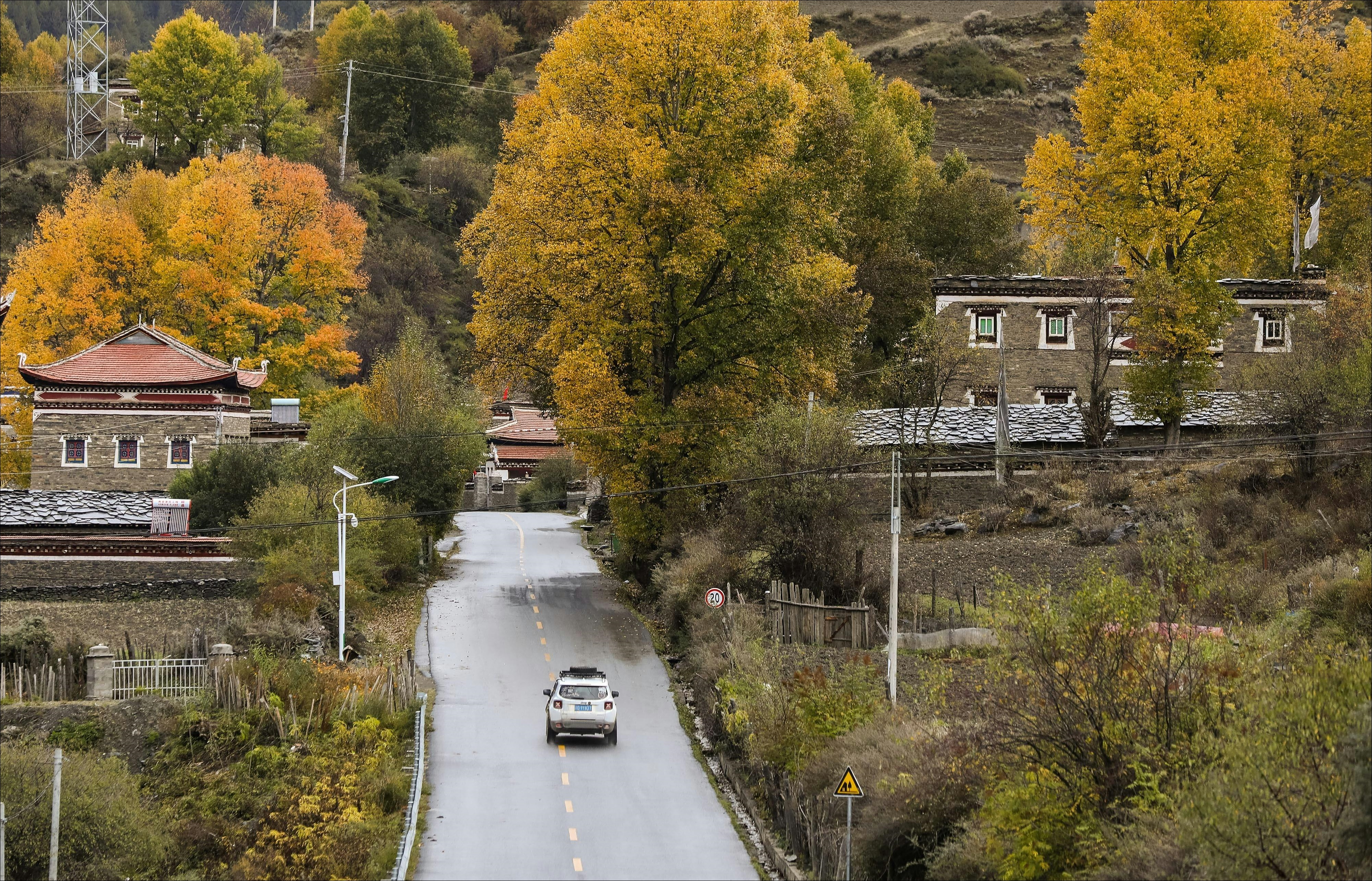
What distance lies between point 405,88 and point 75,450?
213ft

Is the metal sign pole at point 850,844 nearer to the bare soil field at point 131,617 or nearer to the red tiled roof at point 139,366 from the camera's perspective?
the bare soil field at point 131,617

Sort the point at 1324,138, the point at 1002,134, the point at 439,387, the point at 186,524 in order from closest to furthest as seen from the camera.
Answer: the point at 186,524, the point at 439,387, the point at 1324,138, the point at 1002,134

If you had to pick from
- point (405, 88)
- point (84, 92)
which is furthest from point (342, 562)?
point (405, 88)

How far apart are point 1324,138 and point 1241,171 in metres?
12.3

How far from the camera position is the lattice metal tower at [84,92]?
3590 inches

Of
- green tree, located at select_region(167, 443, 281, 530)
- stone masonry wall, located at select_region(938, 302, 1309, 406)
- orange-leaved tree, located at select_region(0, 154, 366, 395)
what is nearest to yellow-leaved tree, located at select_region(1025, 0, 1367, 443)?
stone masonry wall, located at select_region(938, 302, 1309, 406)

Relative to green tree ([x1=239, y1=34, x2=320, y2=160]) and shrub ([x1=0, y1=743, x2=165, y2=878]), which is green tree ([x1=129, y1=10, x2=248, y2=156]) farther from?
shrub ([x1=0, y1=743, x2=165, y2=878])

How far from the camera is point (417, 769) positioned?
29.5m

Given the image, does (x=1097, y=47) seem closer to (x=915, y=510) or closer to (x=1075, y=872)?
(x=915, y=510)

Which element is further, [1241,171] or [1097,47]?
[1097,47]

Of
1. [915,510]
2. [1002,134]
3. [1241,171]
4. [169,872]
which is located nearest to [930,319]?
[915,510]

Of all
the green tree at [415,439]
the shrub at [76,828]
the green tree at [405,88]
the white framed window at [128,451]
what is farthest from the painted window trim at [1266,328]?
the green tree at [405,88]

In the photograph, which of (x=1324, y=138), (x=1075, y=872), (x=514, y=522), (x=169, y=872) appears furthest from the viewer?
(x=514, y=522)

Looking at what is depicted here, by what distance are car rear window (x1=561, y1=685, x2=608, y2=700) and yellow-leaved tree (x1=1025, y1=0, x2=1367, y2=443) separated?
23.0m
